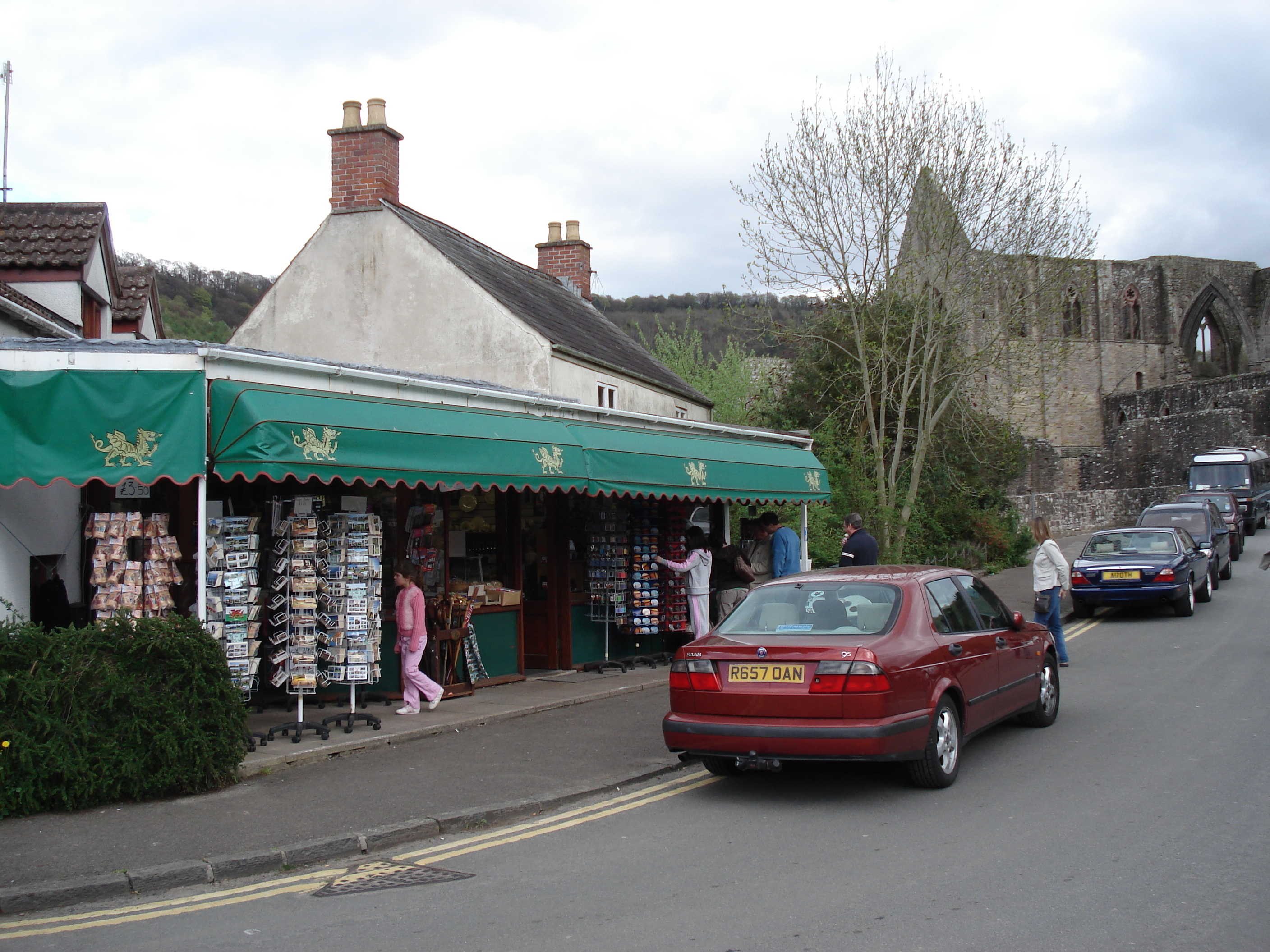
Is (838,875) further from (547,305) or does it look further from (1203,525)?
(1203,525)

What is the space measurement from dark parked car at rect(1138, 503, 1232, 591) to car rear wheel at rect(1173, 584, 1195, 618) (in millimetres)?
4051

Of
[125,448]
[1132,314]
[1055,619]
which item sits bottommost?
[1055,619]

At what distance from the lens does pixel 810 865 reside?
5.50 meters

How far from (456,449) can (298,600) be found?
195 cm

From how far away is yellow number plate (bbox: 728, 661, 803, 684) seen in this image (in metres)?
6.68

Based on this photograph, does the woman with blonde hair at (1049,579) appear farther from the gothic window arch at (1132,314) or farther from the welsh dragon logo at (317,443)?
the gothic window arch at (1132,314)

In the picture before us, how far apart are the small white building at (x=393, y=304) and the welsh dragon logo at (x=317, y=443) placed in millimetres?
8190

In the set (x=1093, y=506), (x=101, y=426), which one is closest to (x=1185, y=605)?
(x=101, y=426)

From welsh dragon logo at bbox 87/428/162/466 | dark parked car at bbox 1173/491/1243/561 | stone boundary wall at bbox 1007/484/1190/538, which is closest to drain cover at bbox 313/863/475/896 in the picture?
welsh dragon logo at bbox 87/428/162/466

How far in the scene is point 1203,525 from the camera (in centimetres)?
2206

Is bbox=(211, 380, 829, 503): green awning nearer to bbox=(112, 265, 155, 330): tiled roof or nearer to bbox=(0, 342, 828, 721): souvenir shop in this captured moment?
bbox=(0, 342, 828, 721): souvenir shop

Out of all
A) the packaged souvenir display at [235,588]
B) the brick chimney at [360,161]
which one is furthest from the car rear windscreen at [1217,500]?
the packaged souvenir display at [235,588]

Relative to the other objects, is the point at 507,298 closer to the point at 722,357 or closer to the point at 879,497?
the point at 879,497

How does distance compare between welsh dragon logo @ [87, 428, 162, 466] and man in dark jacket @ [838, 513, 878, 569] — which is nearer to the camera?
welsh dragon logo @ [87, 428, 162, 466]
